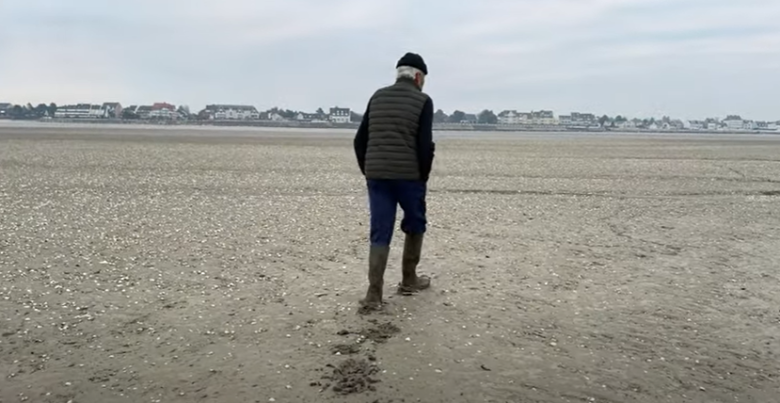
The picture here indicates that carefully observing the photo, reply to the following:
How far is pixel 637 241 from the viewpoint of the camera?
9.05 m

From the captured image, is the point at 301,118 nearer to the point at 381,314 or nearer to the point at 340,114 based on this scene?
the point at 340,114

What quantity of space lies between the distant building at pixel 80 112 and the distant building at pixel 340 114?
55.9 metres

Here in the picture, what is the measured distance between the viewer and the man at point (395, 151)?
208 inches

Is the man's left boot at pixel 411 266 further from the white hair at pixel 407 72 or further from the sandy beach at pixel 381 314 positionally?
the white hair at pixel 407 72

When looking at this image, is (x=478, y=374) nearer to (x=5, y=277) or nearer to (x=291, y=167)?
(x=5, y=277)

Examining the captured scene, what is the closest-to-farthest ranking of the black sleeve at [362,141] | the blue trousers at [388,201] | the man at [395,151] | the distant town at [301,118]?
the man at [395,151] → the blue trousers at [388,201] → the black sleeve at [362,141] → the distant town at [301,118]

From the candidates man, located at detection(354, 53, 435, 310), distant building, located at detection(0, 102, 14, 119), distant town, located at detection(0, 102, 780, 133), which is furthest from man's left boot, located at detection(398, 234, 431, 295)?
distant building, located at detection(0, 102, 14, 119)

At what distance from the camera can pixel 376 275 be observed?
5516mm

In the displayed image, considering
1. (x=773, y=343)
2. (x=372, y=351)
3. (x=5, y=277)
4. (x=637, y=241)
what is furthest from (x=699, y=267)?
(x=5, y=277)

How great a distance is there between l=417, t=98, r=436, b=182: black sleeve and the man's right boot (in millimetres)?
767

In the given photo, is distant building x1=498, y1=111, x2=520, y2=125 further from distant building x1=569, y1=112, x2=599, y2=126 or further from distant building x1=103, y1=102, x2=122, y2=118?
distant building x1=103, y1=102, x2=122, y2=118

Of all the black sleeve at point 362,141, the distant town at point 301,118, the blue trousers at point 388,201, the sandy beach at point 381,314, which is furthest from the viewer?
the distant town at point 301,118

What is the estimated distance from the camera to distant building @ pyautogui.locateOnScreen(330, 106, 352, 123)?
159m

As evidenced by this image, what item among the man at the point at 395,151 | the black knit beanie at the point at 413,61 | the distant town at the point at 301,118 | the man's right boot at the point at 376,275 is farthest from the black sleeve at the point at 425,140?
the distant town at the point at 301,118
